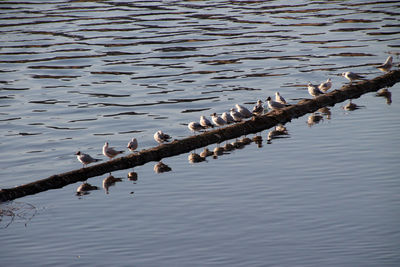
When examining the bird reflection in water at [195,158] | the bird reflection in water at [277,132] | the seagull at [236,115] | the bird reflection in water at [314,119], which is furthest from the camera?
the bird reflection in water at [314,119]

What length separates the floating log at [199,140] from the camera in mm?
24656

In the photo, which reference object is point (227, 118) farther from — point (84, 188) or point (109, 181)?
Result: point (84, 188)

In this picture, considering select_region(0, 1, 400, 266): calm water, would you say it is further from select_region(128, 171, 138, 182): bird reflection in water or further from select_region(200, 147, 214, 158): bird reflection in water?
select_region(200, 147, 214, 158): bird reflection in water

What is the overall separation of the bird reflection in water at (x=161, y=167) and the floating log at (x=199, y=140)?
32 cm

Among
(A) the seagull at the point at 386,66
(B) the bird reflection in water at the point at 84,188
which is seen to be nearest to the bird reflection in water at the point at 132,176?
(B) the bird reflection in water at the point at 84,188

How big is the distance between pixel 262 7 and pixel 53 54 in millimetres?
26870

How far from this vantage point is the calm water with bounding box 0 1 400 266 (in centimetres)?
2072

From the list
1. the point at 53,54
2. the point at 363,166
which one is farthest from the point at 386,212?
the point at 53,54

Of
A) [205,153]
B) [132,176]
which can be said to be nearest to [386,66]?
[205,153]

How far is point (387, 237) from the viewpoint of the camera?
20516mm

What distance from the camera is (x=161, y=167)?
27953 mm

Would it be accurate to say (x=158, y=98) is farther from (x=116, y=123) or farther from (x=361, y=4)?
(x=361, y=4)

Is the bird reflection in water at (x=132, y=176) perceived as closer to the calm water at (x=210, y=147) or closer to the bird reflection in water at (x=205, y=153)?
the calm water at (x=210, y=147)

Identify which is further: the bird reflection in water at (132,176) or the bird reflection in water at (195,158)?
the bird reflection in water at (195,158)
